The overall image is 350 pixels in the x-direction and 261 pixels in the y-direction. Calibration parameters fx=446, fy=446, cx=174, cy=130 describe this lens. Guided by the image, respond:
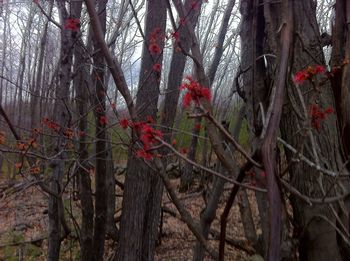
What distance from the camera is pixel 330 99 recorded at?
249 cm

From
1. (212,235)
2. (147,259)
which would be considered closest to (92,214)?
(147,259)

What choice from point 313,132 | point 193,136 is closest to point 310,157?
point 313,132

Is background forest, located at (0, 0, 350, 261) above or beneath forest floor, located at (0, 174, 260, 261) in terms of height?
above

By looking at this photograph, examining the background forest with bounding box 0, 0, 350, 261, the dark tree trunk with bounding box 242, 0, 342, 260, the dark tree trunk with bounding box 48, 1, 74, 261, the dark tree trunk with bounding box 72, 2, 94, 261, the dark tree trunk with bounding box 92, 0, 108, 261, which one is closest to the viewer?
the background forest with bounding box 0, 0, 350, 261

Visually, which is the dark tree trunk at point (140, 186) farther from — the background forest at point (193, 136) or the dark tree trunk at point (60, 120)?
the dark tree trunk at point (60, 120)

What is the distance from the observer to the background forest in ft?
4.66

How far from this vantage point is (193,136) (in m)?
3.36

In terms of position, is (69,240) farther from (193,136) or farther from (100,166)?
(193,136)

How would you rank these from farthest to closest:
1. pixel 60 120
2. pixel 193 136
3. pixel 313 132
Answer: pixel 60 120, pixel 193 136, pixel 313 132

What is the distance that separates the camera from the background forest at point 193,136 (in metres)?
1.42

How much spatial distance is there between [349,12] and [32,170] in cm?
317

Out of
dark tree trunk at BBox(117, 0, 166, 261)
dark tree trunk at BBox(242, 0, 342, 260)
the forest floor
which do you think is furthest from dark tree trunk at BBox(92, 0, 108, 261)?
dark tree trunk at BBox(242, 0, 342, 260)

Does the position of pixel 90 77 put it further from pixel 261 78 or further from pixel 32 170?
pixel 261 78

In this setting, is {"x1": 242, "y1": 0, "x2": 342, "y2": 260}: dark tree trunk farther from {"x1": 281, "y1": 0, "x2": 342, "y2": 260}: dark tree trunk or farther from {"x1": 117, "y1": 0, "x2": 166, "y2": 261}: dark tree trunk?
{"x1": 117, "y1": 0, "x2": 166, "y2": 261}: dark tree trunk
